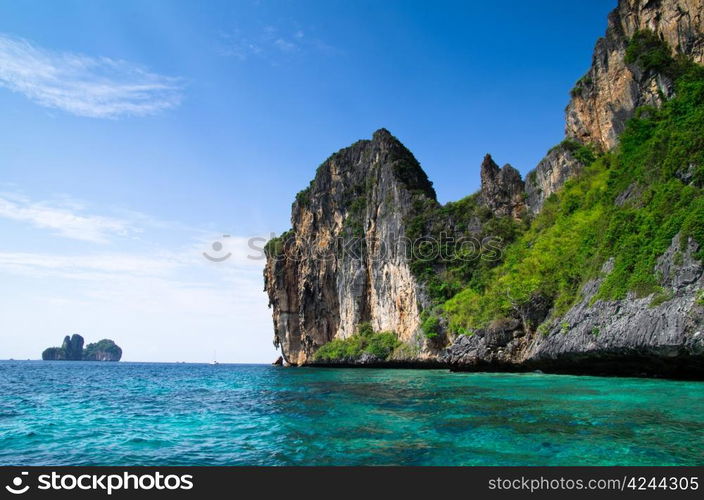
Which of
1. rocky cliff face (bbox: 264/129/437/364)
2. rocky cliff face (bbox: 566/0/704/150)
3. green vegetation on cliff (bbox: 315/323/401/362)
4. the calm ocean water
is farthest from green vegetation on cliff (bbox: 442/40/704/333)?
rocky cliff face (bbox: 264/129/437/364)

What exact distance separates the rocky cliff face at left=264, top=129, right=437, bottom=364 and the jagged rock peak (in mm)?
7965

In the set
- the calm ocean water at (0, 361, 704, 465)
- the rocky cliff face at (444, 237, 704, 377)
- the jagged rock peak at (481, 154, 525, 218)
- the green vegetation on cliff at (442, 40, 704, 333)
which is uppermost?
the jagged rock peak at (481, 154, 525, 218)

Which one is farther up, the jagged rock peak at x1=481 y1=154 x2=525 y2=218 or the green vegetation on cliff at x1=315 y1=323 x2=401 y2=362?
the jagged rock peak at x1=481 y1=154 x2=525 y2=218

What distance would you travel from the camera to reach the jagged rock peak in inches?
2153

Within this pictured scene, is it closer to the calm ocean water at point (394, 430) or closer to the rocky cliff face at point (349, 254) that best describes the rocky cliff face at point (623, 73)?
the rocky cliff face at point (349, 254)

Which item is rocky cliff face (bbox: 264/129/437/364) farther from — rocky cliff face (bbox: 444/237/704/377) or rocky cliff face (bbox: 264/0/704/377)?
rocky cliff face (bbox: 444/237/704/377)

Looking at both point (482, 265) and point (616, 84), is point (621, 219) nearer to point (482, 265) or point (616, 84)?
point (616, 84)

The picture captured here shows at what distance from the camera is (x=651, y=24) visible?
3503 centimetres

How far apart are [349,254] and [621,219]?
48.4 m
